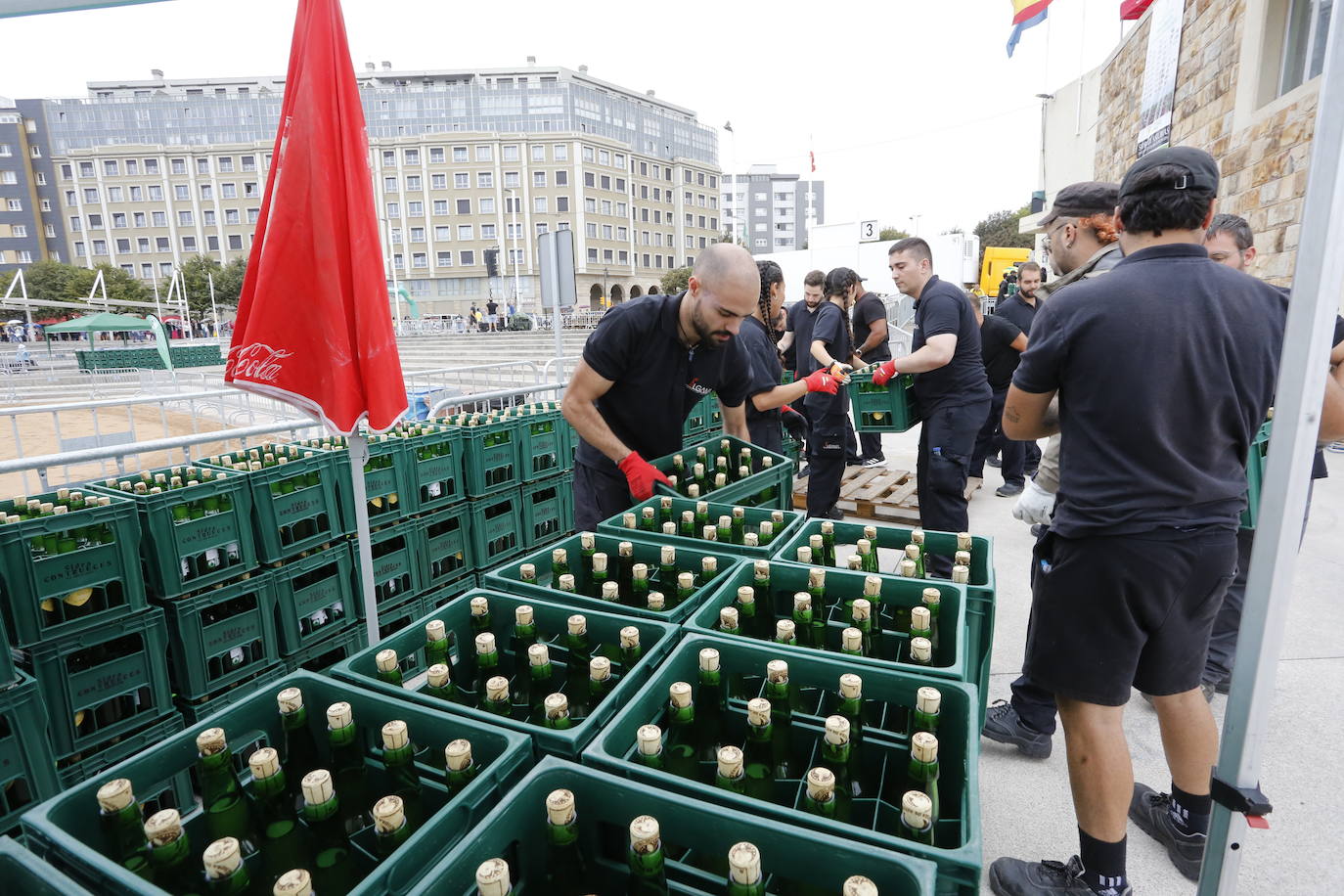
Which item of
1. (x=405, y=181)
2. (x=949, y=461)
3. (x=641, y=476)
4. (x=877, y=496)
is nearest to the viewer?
(x=641, y=476)

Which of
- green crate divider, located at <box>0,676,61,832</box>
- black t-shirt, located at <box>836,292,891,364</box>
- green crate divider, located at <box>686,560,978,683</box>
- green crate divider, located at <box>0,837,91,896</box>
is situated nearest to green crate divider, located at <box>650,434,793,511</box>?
green crate divider, located at <box>686,560,978,683</box>

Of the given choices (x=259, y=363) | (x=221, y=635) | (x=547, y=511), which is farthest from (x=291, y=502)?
(x=547, y=511)

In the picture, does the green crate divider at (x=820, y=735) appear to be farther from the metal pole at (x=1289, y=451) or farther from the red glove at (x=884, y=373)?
the red glove at (x=884, y=373)

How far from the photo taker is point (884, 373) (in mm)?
4582

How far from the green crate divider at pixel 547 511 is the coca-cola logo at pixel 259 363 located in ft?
7.71

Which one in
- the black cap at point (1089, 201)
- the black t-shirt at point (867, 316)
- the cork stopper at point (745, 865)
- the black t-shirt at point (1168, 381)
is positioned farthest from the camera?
the black t-shirt at point (867, 316)

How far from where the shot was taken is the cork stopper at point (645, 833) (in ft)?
3.34

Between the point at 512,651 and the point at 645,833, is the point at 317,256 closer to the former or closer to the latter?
the point at 512,651

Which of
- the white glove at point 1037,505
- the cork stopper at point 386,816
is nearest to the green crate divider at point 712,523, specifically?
the white glove at point 1037,505

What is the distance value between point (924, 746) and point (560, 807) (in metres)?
0.68

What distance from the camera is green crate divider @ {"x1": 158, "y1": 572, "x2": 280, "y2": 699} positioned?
3.16m

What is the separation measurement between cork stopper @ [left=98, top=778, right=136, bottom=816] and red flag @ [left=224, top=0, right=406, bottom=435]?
67.2 inches

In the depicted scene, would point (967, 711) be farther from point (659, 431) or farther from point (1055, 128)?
point (1055, 128)

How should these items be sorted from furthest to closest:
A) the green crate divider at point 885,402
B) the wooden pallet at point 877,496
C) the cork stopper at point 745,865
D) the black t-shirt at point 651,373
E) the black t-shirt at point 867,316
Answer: the black t-shirt at point 867,316 → the wooden pallet at point 877,496 → the green crate divider at point 885,402 → the black t-shirt at point 651,373 → the cork stopper at point 745,865
